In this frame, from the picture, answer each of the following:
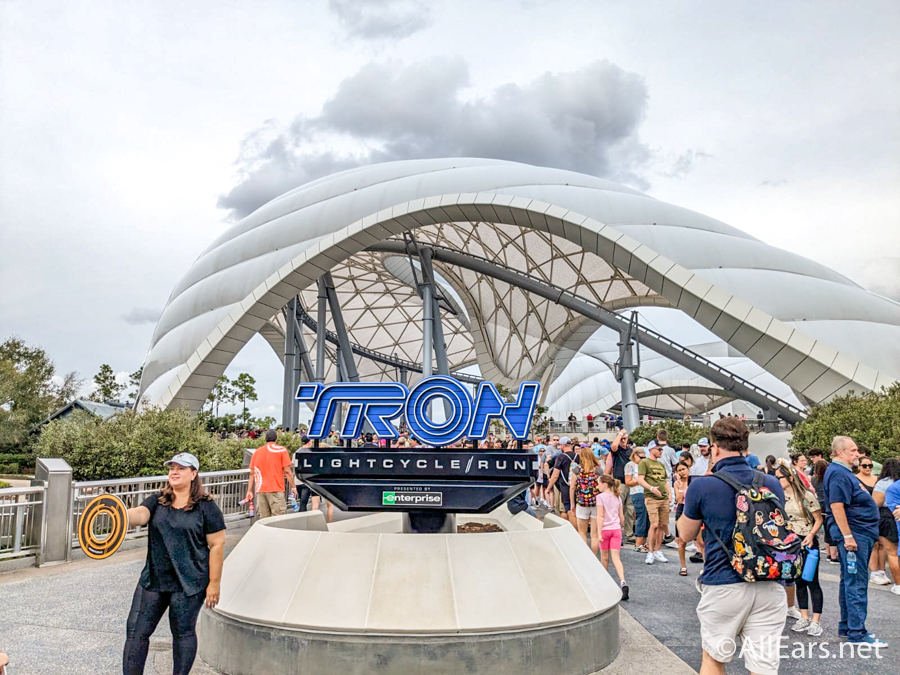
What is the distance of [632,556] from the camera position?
38.4 feet

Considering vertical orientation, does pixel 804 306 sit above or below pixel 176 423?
above

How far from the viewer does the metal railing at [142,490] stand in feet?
35.8

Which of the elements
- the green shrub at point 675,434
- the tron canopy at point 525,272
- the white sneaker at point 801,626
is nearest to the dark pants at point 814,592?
the white sneaker at point 801,626

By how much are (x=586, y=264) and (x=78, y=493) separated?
36223 mm

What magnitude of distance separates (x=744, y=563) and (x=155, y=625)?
4.13m

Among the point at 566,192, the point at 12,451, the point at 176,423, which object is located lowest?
the point at 12,451

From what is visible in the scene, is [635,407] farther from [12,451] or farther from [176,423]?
[12,451]

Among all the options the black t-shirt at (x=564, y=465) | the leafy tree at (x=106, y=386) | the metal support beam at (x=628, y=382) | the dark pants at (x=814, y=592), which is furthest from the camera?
the leafy tree at (x=106, y=386)

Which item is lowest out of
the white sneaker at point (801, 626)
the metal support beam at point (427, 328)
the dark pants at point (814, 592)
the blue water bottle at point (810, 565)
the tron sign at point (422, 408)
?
the white sneaker at point (801, 626)

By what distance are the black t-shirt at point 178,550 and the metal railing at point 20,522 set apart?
687cm

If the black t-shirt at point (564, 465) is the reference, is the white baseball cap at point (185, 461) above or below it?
above

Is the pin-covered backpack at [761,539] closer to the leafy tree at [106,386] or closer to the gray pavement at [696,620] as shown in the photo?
the gray pavement at [696,620]

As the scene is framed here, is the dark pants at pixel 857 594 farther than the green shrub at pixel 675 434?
No

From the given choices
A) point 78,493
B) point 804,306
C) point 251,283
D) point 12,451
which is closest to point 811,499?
point 78,493
